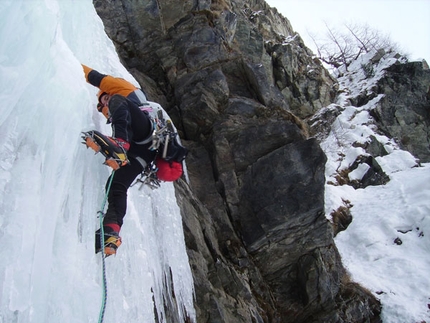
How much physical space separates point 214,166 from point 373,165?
24.4 feet

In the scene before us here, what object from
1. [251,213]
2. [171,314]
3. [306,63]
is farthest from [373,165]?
[171,314]

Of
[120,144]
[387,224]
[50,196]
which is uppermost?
[387,224]

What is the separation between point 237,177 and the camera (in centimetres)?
698

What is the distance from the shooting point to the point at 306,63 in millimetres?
14367

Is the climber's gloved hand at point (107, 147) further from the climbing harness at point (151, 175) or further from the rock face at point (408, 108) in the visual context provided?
the rock face at point (408, 108)

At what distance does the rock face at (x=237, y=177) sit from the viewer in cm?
583

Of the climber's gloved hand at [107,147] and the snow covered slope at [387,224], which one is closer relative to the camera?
the climber's gloved hand at [107,147]

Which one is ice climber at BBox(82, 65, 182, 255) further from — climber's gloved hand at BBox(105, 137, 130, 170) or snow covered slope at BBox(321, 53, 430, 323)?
snow covered slope at BBox(321, 53, 430, 323)

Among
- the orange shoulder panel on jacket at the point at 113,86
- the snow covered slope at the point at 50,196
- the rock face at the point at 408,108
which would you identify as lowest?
the snow covered slope at the point at 50,196

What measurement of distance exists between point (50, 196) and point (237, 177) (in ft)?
17.0

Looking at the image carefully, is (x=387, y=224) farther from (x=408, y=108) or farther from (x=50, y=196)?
(x=50, y=196)

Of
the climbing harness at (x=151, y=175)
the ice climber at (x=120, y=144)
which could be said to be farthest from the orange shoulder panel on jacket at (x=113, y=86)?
the climbing harness at (x=151, y=175)

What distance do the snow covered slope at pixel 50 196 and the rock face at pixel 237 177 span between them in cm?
248

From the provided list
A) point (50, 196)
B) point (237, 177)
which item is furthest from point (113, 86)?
point (237, 177)
